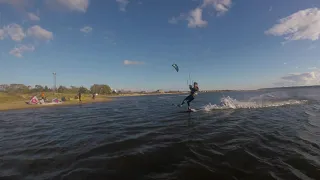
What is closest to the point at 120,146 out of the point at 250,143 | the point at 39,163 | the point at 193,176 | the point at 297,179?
the point at 39,163

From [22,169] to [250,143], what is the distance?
9637 millimetres

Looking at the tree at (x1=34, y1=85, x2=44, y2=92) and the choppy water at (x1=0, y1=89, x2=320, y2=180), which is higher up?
the tree at (x1=34, y1=85, x2=44, y2=92)

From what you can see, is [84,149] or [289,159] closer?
[289,159]

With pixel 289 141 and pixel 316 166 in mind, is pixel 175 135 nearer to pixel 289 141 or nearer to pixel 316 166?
pixel 289 141

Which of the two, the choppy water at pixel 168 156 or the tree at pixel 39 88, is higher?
the tree at pixel 39 88

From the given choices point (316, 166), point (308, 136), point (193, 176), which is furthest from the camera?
point (308, 136)

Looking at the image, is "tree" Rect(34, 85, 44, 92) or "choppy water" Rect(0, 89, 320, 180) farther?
"tree" Rect(34, 85, 44, 92)

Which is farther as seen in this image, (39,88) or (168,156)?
(39,88)

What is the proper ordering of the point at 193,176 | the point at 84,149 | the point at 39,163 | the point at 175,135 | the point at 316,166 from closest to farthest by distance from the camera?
the point at 193,176, the point at 316,166, the point at 39,163, the point at 84,149, the point at 175,135

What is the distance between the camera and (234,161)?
6.77m

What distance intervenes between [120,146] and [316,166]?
7806 millimetres

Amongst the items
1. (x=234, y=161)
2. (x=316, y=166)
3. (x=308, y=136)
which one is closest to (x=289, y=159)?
(x=316, y=166)

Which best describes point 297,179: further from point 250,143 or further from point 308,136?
point 308,136

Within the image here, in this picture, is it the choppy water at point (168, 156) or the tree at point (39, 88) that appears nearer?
the choppy water at point (168, 156)
